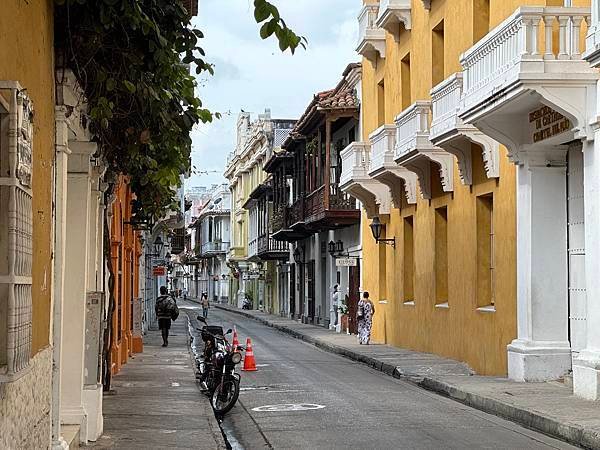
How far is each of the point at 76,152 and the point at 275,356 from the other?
1703 centimetres

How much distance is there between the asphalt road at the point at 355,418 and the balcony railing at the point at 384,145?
286 inches

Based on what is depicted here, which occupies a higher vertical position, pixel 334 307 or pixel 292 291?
pixel 292 291

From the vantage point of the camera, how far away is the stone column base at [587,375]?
14055mm

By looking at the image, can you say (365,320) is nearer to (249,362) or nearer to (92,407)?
(249,362)

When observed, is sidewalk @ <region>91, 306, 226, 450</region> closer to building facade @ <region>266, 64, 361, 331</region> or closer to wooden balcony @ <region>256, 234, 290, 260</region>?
building facade @ <region>266, 64, 361, 331</region>

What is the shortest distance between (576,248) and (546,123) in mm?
2086

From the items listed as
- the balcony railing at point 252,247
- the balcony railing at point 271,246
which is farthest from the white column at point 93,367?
the balcony railing at point 252,247

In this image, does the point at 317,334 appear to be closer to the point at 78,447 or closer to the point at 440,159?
the point at 440,159

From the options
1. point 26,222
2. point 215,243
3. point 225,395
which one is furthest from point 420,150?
point 215,243

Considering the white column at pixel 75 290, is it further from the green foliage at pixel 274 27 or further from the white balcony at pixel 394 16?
the white balcony at pixel 394 16

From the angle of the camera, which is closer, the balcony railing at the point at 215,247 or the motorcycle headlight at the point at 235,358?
the motorcycle headlight at the point at 235,358

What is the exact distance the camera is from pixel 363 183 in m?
30.1

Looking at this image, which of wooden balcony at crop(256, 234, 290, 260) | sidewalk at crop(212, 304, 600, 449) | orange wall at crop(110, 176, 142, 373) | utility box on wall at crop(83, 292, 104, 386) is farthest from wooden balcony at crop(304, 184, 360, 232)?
utility box on wall at crop(83, 292, 104, 386)

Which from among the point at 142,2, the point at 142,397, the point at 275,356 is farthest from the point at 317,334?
the point at 142,2
